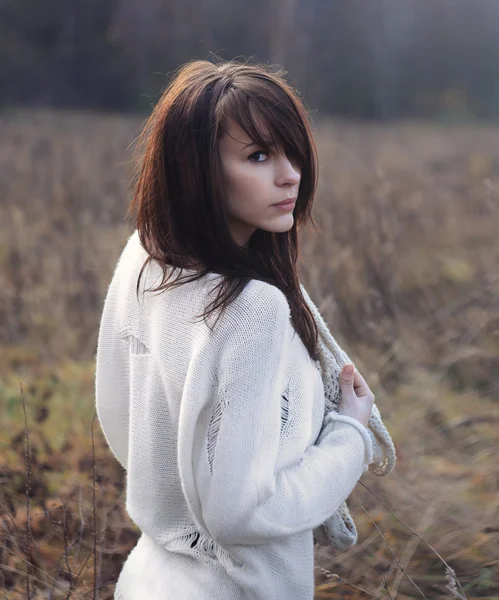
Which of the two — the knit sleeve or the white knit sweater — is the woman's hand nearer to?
the white knit sweater

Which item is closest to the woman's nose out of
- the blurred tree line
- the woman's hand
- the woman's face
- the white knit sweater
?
the woman's face

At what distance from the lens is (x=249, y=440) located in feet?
3.84

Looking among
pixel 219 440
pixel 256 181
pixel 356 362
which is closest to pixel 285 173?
pixel 256 181

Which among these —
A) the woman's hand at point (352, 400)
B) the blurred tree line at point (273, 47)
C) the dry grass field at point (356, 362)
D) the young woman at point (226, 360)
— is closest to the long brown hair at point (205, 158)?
the young woman at point (226, 360)

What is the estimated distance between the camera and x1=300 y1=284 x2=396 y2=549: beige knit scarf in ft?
4.84

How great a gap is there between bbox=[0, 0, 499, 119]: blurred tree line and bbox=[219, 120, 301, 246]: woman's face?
1100cm

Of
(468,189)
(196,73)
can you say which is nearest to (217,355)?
(196,73)

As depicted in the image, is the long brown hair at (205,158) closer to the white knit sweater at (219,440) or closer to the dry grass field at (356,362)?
the white knit sweater at (219,440)

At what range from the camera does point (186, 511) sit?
1376mm

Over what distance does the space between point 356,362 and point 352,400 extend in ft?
6.60

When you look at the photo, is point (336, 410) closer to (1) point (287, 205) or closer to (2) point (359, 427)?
(2) point (359, 427)

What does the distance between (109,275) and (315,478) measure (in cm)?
326

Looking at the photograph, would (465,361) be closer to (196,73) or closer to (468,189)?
(196,73)

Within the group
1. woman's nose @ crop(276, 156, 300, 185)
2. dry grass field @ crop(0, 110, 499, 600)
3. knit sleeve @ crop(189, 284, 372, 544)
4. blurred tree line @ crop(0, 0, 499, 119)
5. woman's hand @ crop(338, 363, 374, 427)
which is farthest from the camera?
blurred tree line @ crop(0, 0, 499, 119)
